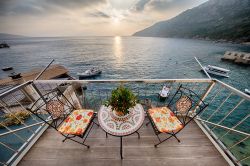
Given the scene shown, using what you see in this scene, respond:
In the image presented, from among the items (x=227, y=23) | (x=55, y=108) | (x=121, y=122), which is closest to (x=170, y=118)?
(x=121, y=122)

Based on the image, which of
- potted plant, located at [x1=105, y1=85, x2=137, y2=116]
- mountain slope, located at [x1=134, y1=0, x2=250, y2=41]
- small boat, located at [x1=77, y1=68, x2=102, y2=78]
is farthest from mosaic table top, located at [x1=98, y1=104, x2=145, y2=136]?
mountain slope, located at [x1=134, y1=0, x2=250, y2=41]

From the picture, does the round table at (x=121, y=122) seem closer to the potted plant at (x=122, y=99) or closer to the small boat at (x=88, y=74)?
the potted plant at (x=122, y=99)

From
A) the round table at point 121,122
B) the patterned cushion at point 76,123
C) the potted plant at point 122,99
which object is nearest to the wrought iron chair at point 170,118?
the round table at point 121,122

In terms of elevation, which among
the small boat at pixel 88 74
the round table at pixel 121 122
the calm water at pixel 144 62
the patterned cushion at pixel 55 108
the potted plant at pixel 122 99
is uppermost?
the potted plant at pixel 122 99

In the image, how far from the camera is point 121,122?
2.37 meters

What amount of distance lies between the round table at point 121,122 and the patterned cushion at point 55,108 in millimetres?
1115

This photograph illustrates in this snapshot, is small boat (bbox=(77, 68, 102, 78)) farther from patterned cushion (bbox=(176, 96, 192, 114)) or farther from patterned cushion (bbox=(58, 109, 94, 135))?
patterned cushion (bbox=(176, 96, 192, 114))

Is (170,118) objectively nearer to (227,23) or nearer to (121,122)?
(121,122)

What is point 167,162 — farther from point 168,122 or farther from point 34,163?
point 34,163

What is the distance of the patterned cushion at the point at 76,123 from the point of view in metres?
2.49

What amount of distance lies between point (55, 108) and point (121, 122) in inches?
67.1

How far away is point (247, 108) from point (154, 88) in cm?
1244

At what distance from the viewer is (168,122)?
8.79 feet

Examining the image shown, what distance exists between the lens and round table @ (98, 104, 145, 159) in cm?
220
